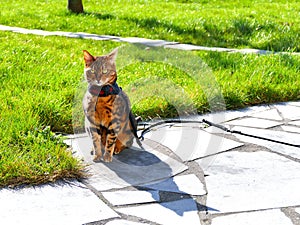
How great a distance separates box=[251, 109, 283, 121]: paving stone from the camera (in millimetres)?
5102

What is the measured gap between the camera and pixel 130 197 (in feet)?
11.3

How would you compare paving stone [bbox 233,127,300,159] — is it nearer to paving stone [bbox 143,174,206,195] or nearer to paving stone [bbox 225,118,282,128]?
paving stone [bbox 225,118,282,128]

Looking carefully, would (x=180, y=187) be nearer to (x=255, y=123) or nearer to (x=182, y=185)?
(x=182, y=185)

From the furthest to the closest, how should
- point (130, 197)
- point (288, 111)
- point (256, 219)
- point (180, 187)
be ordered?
1. point (288, 111)
2. point (180, 187)
3. point (130, 197)
4. point (256, 219)

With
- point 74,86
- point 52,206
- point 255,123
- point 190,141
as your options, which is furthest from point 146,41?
point 52,206

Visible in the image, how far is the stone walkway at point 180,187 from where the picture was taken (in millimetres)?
3195

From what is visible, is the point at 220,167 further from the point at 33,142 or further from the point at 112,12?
the point at 112,12

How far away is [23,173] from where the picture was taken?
11.8 feet

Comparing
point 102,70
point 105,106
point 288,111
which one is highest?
point 102,70

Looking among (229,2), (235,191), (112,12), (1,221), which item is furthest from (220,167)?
(229,2)

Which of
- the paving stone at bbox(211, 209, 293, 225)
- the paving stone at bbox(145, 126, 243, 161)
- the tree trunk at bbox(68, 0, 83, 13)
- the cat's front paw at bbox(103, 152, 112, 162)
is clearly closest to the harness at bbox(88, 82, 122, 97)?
the cat's front paw at bbox(103, 152, 112, 162)

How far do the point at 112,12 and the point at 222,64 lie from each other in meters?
4.49

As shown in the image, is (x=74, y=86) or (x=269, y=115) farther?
(x=74, y=86)

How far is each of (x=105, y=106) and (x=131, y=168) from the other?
0.46 meters
